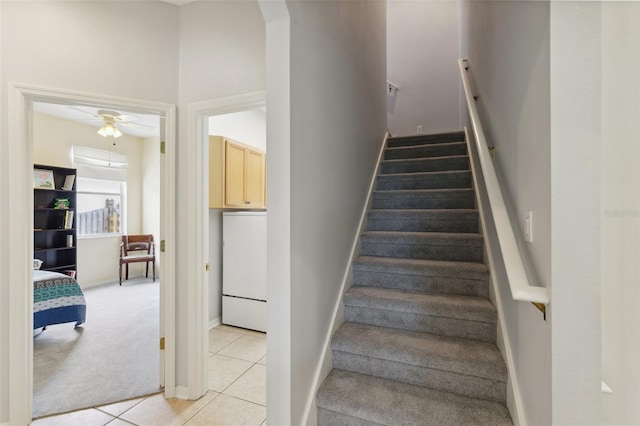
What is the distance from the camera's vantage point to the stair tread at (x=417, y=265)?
1.94m

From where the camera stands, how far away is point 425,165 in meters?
3.04

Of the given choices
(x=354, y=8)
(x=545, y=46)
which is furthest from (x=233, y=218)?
(x=545, y=46)

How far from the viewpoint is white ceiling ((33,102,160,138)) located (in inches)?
171

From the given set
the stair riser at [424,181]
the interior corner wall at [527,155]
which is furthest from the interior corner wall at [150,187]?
the interior corner wall at [527,155]

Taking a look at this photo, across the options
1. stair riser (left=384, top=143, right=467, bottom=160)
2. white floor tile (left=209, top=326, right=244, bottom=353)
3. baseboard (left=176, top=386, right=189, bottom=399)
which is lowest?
white floor tile (left=209, top=326, right=244, bottom=353)

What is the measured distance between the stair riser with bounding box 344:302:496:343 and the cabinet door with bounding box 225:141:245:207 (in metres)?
1.95

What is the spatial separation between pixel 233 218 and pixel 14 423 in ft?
7.23

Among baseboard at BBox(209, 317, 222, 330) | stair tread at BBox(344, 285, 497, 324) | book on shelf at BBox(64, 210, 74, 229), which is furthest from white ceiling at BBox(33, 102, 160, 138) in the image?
stair tread at BBox(344, 285, 497, 324)

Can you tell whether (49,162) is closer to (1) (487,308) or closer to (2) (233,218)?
(2) (233,218)

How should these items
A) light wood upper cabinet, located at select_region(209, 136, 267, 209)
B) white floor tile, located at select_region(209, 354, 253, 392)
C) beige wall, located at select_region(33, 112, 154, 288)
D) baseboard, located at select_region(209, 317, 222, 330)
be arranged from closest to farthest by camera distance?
white floor tile, located at select_region(209, 354, 253, 392) < light wood upper cabinet, located at select_region(209, 136, 267, 209) < baseboard, located at select_region(209, 317, 222, 330) < beige wall, located at select_region(33, 112, 154, 288)
